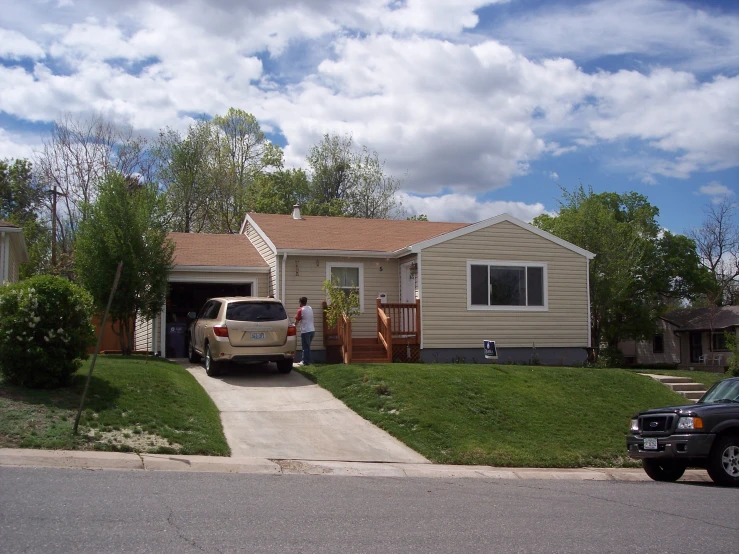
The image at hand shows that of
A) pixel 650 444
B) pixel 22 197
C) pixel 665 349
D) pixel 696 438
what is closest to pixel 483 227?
pixel 650 444

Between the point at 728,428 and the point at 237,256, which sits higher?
the point at 237,256

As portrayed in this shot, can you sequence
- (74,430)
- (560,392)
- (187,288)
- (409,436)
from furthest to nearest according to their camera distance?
(187,288) → (560,392) → (409,436) → (74,430)

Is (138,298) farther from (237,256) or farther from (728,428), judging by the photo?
(728,428)

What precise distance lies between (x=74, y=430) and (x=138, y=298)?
27.8 feet

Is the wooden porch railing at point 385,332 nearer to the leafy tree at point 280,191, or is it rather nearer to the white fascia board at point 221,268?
the white fascia board at point 221,268

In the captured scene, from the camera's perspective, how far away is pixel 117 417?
37.6ft

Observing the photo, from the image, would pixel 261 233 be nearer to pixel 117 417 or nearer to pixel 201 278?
pixel 201 278

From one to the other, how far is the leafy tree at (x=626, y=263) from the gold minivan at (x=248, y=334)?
582 inches

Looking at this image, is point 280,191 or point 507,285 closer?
point 507,285

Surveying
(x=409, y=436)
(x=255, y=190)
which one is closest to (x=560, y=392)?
(x=409, y=436)

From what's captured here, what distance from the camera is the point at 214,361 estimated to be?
652 inches

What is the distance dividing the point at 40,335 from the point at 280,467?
476 cm

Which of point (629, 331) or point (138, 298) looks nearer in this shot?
point (138, 298)

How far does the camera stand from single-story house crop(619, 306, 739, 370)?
38781 millimetres
